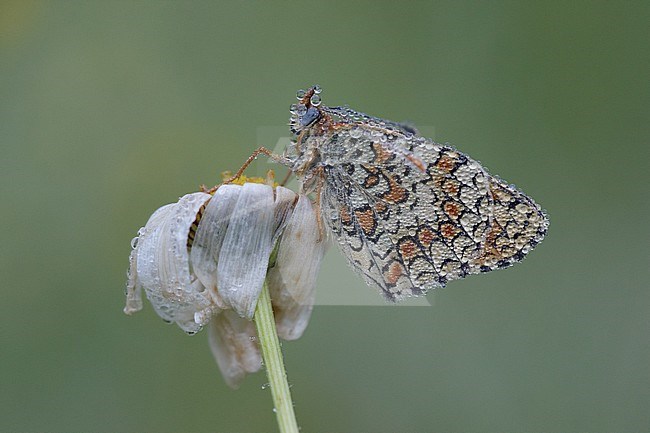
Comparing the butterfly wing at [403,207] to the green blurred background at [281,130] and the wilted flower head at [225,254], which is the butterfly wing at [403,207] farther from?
the green blurred background at [281,130]

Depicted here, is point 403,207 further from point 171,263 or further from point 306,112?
point 171,263

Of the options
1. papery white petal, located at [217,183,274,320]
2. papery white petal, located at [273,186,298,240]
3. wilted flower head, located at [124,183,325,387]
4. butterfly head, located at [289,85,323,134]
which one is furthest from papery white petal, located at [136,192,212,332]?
butterfly head, located at [289,85,323,134]

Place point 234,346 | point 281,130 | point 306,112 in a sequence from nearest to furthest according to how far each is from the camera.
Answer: point 306,112 < point 234,346 < point 281,130

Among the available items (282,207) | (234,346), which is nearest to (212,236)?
(282,207)

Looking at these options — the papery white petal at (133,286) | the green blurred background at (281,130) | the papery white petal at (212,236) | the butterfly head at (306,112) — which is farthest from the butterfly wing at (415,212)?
the green blurred background at (281,130)

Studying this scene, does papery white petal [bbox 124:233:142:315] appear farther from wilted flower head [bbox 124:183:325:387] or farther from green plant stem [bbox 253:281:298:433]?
green plant stem [bbox 253:281:298:433]

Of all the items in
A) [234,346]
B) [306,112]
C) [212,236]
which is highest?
[306,112]

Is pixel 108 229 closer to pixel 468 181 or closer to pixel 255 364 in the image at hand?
pixel 255 364
